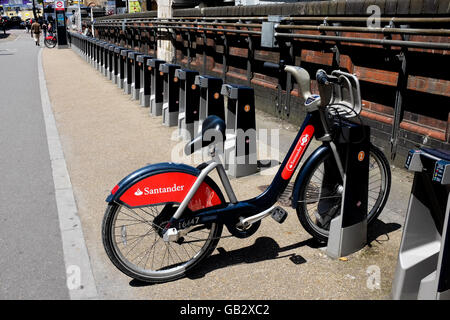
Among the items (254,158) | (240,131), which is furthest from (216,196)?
(254,158)

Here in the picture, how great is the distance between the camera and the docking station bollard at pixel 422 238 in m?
2.82

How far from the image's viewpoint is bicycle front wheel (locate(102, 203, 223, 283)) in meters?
3.30

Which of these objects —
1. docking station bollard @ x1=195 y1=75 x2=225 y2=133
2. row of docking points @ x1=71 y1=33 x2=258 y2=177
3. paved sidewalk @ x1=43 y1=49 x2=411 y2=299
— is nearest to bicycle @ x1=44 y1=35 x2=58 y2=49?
row of docking points @ x1=71 y1=33 x2=258 y2=177

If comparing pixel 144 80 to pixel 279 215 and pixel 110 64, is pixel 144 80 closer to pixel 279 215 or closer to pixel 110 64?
pixel 110 64

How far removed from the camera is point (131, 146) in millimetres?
7180

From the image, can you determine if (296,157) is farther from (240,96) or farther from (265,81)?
(265,81)

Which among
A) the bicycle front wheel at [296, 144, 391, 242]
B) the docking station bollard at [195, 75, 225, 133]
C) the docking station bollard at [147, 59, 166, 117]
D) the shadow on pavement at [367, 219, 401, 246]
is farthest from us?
the docking station bollard at [147, 59, 166, 117]

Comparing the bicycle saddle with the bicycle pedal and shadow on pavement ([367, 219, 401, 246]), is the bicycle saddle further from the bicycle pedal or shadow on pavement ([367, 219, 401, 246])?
shadow on pavement ([367, 219, 401, 246])

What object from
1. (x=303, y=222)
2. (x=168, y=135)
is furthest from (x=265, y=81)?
(x=303, y=222)

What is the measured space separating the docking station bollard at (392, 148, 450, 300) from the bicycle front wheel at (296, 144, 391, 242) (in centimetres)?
87

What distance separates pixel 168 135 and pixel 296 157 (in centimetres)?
442

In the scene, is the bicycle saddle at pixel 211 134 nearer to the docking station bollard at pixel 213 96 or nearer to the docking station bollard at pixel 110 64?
the docking station bollard at pixel 213 96

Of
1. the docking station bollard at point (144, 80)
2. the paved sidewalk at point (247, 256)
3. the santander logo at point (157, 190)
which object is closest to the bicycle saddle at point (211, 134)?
the santander logo at point (157, 190)

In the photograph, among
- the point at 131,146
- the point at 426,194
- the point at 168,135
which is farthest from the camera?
the point at 168,135
